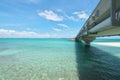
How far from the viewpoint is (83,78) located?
6938 millimetres

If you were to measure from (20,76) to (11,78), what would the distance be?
0.50 meters

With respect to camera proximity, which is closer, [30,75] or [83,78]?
[83,78]

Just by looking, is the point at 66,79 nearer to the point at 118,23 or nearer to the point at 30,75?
the point at 30,75

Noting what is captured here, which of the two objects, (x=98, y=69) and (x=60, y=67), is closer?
(x=98, y=69)

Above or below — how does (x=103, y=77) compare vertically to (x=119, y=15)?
below

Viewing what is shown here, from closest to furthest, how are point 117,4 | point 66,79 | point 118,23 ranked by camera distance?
A: 1. point 118,23
2. point 117,4
3. point 66,79

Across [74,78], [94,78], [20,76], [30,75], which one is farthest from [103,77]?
[20,76]

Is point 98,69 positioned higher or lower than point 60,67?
lower

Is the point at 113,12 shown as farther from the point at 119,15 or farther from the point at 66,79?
the point at 66,79

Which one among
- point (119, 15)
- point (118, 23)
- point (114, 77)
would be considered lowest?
point (114, 77)

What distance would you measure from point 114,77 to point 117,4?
4507mm

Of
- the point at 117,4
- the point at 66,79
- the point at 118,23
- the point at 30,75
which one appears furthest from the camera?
the point at 30,75

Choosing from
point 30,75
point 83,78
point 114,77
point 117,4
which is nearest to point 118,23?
point 117,4

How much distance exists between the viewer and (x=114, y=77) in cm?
729
